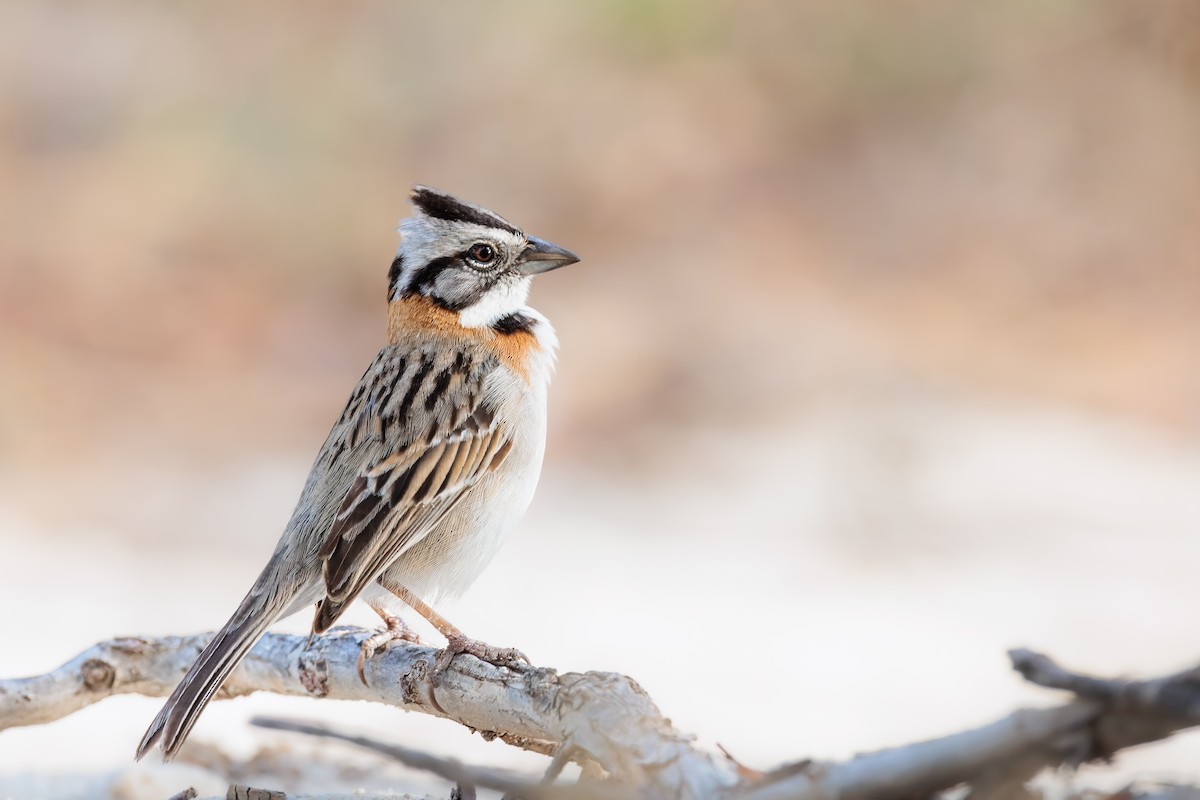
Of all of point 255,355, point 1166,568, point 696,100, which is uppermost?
point 696,100

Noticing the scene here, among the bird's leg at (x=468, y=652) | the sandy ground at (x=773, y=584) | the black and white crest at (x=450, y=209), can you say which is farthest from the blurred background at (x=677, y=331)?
the black and white crest at (x=450, y=209)

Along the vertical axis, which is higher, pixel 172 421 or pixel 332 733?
pixel 172 421

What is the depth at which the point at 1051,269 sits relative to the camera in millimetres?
12031

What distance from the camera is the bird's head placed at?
17.1ft

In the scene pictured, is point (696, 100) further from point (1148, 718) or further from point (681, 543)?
point (1148, 718)

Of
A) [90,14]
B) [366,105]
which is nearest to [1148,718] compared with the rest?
[366,105]

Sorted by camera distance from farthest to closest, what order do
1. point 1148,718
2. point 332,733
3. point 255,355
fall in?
point 255,355, point 332,733, point 1148,718

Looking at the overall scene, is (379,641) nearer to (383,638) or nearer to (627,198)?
(383,638)

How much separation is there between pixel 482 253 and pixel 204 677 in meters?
2.02

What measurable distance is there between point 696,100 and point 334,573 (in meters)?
10.2

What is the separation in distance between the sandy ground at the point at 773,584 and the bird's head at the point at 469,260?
187 centimetres

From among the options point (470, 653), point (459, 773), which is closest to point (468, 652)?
point (470, 653)

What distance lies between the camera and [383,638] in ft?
14.2

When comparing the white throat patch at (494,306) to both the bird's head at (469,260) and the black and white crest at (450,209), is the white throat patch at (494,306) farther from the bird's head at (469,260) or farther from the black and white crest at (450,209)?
the black and white crest at (450,209)
